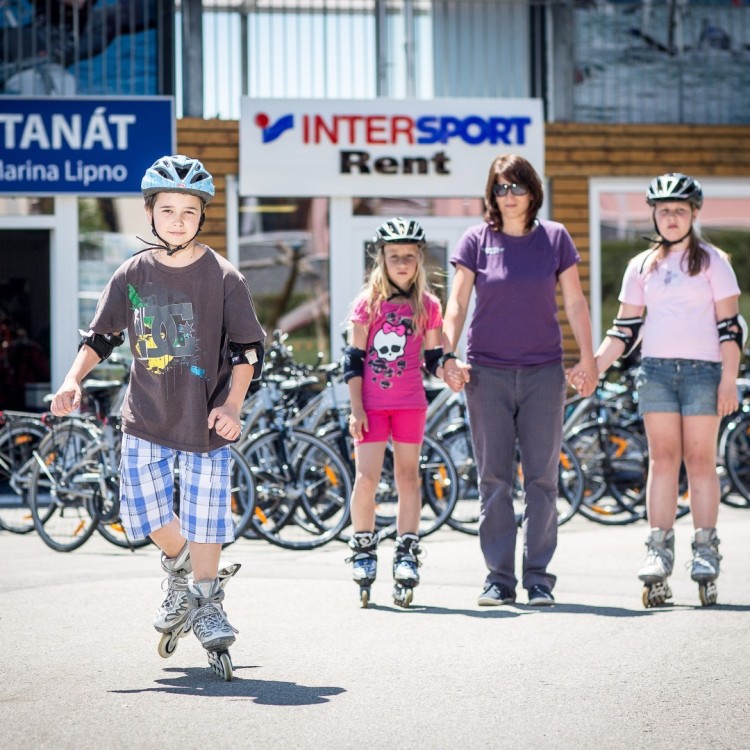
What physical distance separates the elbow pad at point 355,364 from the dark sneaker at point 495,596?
1.22m

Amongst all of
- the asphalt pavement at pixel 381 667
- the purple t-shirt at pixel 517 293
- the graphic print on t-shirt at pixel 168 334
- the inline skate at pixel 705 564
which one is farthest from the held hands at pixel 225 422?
the inline skate at pixel 705 564

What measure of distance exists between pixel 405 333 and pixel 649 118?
965 cm

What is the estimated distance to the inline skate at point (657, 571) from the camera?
7184 millimetres

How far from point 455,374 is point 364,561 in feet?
3.33

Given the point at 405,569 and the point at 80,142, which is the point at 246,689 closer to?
the point at 405,569

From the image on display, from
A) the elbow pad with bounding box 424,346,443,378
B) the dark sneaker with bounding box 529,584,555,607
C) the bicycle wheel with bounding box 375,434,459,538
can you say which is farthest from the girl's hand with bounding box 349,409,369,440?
the bicycle wheel with bounding box 375,434,459,538

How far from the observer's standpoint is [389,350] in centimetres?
761

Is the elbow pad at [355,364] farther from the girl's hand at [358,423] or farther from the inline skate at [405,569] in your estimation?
the inline skate at [405,569]

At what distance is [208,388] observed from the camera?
5641 millimetres

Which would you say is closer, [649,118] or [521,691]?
[521,691]

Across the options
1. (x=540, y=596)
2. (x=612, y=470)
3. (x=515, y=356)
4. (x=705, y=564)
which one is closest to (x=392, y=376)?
(x=515, y=356)

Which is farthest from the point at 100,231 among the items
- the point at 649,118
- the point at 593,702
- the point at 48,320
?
the point at 593,702

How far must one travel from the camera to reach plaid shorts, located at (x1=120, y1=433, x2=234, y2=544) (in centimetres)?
561

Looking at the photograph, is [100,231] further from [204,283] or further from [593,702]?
[593,702]
